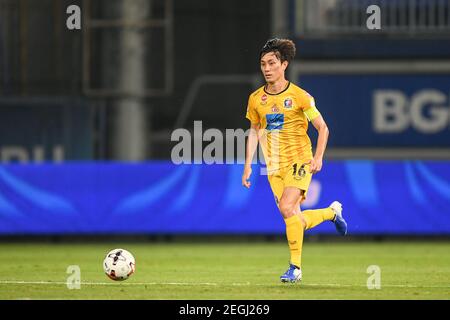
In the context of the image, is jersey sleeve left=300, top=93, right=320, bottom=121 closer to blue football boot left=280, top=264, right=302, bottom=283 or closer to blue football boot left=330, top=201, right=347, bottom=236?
blue football boot left=330, top=201, right=347, bottom=236

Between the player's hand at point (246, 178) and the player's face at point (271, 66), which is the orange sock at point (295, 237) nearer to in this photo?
the player's hand at point (246, 178)

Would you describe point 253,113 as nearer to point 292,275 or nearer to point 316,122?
point 316,122

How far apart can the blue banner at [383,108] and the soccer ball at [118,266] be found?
30.4ft

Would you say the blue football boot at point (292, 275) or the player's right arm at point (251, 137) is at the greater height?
the player's right arm at point (251, 137)

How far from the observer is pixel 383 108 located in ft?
68.0

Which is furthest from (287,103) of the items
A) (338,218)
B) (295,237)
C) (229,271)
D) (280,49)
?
(229,271)

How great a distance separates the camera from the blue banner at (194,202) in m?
19.0

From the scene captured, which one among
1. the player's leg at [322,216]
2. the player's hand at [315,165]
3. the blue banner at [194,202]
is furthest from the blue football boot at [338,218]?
the blue banner at [194,202]

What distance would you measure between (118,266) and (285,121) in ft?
7.25

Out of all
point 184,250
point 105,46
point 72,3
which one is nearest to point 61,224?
point 184,250

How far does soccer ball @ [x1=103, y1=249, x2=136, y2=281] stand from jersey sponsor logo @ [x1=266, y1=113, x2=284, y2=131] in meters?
1.95

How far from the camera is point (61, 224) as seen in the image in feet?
62.3

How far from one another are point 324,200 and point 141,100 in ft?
14.5

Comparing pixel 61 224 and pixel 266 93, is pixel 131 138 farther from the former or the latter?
pixel 266 93
